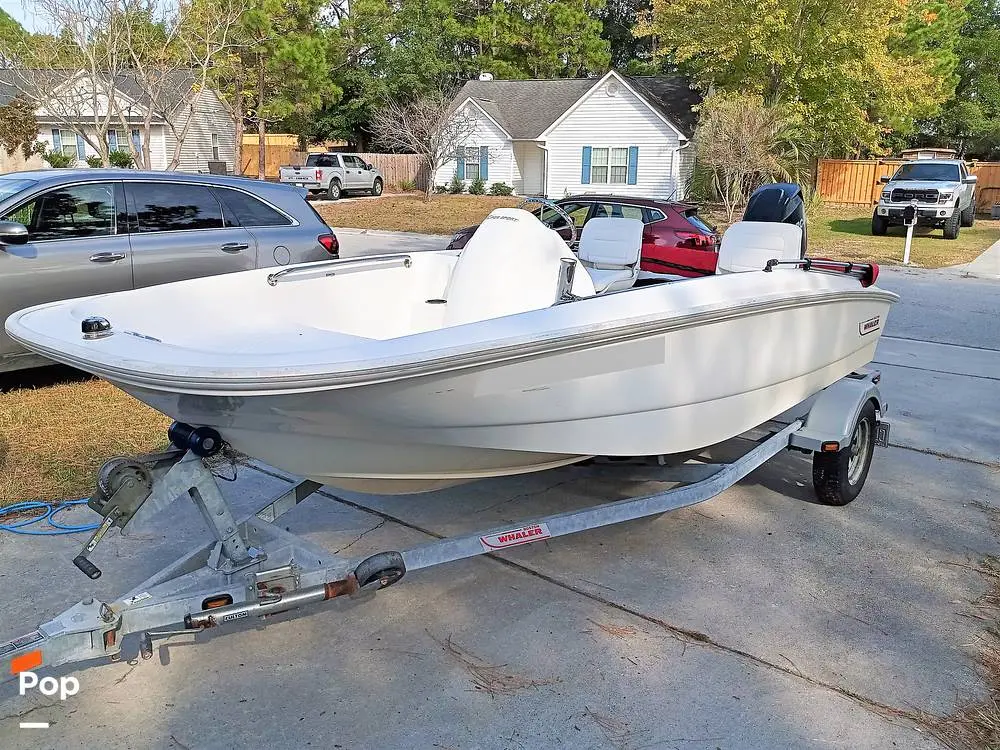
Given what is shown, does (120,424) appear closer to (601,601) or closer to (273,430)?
(273,430)

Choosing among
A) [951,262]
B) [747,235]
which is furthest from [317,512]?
[951,262]

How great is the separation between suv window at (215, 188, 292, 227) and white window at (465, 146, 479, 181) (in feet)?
84.1

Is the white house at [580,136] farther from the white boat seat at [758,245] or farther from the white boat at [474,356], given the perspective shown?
the white boat at [474,356]

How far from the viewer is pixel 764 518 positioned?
421cm

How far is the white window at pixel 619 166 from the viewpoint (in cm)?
2881

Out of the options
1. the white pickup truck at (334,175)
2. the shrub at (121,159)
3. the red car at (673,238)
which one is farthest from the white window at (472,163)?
the red car at (673,238)

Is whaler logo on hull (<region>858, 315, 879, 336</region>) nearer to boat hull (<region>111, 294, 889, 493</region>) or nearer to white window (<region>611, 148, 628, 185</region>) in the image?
boat hull (<region>111, 294, 889, 493</region>)

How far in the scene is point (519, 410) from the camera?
298 centimetres

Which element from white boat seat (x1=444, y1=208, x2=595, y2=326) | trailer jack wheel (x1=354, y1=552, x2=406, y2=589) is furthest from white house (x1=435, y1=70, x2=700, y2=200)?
trailer jack wheel (x1=354, y1=552, x2=406, y2=589)

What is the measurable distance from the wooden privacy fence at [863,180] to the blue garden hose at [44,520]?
1134 inches

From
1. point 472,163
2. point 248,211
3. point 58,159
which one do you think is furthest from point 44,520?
point 58,159

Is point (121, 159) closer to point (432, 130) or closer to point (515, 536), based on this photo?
point (432, 130)

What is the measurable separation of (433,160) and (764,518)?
28015 mm

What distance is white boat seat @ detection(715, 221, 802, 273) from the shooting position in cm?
468
